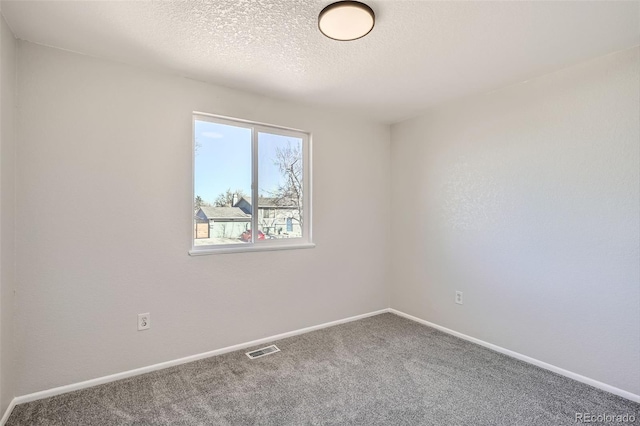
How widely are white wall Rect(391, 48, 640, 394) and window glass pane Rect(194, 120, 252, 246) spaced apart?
188 cm

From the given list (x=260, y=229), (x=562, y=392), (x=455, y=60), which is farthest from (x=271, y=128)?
(x=562, y=392)

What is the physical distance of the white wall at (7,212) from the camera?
5.74 ft

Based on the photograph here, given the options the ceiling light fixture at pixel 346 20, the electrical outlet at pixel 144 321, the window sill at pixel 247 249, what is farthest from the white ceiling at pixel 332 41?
the electrical outlet at pixel 144 321

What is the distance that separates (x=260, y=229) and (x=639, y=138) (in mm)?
2855

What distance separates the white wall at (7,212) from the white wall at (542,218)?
332 centimetres

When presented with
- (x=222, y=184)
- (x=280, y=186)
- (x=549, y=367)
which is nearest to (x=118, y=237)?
(x=222, y=184)

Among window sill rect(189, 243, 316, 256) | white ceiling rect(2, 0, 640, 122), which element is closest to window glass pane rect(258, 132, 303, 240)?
window sill rect(189, 243, 316, 256)

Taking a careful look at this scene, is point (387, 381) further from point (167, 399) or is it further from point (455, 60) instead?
point (455, 60)

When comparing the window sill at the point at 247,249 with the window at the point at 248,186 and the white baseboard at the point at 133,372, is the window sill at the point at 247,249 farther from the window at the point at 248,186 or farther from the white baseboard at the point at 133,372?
the white baseboard at the point at 133,372

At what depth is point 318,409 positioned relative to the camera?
6.37 ft

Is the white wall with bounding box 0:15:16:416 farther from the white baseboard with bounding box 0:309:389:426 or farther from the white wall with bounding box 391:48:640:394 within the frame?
the white wall with bounding box 391:48:640:394

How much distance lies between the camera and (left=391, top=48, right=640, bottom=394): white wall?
2113 millimetres

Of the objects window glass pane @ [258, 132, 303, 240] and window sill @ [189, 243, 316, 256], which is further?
window glass pane @ [258, 132, 303, 240]

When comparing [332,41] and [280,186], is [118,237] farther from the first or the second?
[332,41]
